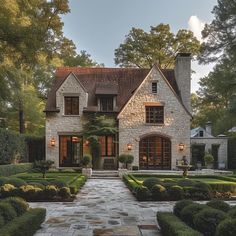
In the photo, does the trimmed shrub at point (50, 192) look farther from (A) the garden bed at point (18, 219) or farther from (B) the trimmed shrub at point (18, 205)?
(B) the trimmed shrub at point (18, 205)

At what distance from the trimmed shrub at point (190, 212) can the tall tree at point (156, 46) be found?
3248 cm

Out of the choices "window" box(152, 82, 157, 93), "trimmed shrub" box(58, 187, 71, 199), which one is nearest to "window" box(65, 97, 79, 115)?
"window" box(152, 82, 157, 93)

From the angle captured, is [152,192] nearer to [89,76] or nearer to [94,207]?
[94,207]

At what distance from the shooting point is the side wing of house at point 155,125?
2816cm

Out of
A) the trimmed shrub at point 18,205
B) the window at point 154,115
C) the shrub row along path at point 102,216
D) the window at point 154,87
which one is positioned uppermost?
the window at point 154,87

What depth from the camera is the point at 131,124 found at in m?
28.2

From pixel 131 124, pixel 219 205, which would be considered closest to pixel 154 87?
pixel 131 124

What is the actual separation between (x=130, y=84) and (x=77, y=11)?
13.4 metres

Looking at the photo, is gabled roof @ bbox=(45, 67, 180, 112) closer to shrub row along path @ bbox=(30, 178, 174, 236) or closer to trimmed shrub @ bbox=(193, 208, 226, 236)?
shrub row along path @ bbox=(30, 178, 174, 236)

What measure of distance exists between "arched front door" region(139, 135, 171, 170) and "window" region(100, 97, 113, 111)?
3.85 metres

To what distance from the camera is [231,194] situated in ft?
47.1

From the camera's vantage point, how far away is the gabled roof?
29406 millimetres

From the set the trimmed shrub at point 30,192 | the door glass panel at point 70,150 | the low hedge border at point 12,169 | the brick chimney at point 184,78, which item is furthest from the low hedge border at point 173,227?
the brick chimney at point 184,78

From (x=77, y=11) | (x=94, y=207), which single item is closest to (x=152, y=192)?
(x=94, y=207)
